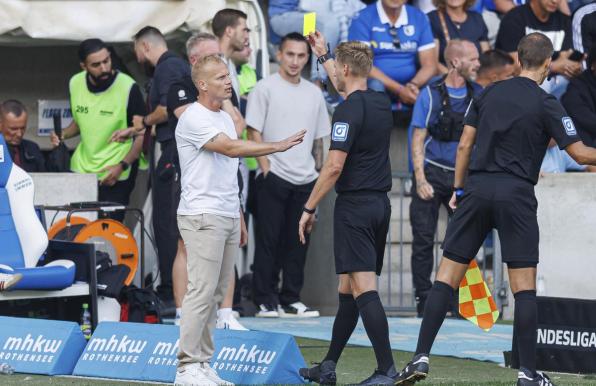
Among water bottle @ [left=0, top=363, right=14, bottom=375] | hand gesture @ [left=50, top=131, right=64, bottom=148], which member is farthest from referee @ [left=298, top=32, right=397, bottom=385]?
hand gesture @ [left=50, top=131, right=64, bottom=148]

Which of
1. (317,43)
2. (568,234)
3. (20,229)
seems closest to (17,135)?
(20,229)

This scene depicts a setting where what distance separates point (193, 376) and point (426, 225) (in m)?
4.83

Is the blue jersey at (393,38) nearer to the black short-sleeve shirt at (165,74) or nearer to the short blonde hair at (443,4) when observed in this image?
the short blonde hair at (443,4)

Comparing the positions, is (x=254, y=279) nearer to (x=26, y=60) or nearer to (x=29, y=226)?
(x=29, y=226)

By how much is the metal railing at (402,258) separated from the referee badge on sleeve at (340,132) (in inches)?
195

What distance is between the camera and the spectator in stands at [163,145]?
10555 millimetres

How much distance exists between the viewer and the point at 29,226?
390 inches

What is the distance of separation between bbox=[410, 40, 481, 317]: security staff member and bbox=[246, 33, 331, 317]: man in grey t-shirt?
0.92m

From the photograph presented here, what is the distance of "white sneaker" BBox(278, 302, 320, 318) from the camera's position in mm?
11882

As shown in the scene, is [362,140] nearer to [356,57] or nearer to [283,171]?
[356,57]

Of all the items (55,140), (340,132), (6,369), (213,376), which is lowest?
(6,369)

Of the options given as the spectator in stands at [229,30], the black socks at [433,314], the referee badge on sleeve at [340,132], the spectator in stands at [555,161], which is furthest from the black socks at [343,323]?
the spectator in stands at [555,161]

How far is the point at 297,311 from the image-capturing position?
11.9 metres

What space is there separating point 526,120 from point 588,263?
418 centimetres
